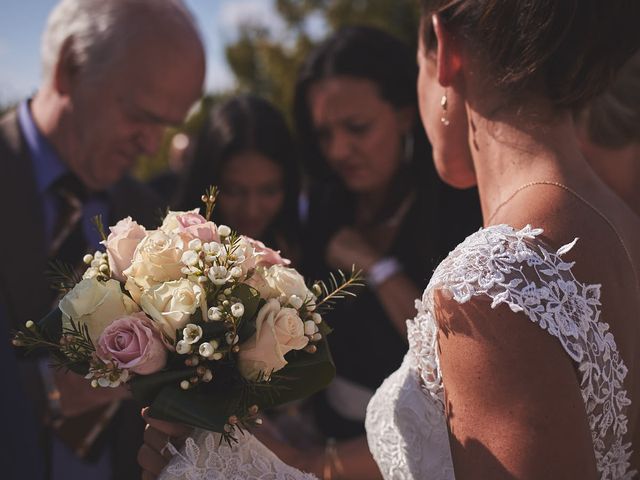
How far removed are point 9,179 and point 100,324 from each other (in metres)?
2.07

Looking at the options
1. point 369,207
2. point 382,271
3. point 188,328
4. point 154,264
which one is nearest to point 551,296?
point 188,328

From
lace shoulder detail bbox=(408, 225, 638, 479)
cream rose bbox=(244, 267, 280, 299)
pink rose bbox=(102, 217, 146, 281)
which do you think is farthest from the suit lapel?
lace shoulder detail bbox=(408, 225, 638, 479)

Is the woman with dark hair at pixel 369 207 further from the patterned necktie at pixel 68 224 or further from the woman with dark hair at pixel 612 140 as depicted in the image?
the patterned necktie at pixel 68 224

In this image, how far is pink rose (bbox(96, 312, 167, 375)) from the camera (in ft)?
4.79

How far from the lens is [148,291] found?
1536 millimetres

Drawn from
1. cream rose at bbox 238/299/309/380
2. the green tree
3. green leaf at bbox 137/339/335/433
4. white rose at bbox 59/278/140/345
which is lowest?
the green tree

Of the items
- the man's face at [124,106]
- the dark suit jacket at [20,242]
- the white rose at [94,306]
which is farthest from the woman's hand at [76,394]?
the white rose at [94,306]

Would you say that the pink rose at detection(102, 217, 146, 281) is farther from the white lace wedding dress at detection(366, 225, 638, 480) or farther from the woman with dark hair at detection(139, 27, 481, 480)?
the woman with dark hair at detection(139, 27, 481, 480)

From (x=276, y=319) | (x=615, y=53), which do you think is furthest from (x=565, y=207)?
(x=276, y=319)

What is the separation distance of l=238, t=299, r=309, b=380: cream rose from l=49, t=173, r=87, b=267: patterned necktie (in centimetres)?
210

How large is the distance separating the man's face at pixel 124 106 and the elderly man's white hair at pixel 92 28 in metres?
0.08

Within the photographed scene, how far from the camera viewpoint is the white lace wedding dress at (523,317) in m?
1.44

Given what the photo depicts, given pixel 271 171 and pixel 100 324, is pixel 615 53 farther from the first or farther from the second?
pixel 271 171

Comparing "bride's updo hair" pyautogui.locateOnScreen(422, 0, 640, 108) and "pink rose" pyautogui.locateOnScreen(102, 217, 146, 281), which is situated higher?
"bride's updo hair" pyautogui.locateOnScreen(422, 0, 640, 108)
